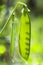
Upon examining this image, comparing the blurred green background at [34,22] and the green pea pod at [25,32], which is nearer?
the green pea pod at [25,32]

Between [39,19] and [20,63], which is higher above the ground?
[39,19]

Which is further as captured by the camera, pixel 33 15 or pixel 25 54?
pixel 33 15

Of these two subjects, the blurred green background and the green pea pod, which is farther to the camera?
the blurred green background

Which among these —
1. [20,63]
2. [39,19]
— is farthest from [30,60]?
[39,19]

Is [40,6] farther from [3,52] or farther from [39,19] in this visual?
[3,52]

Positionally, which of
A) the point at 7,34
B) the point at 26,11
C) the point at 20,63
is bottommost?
the point at 20,63

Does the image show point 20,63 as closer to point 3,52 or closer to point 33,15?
point 3,52

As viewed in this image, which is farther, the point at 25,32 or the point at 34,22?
the point at 34,22
